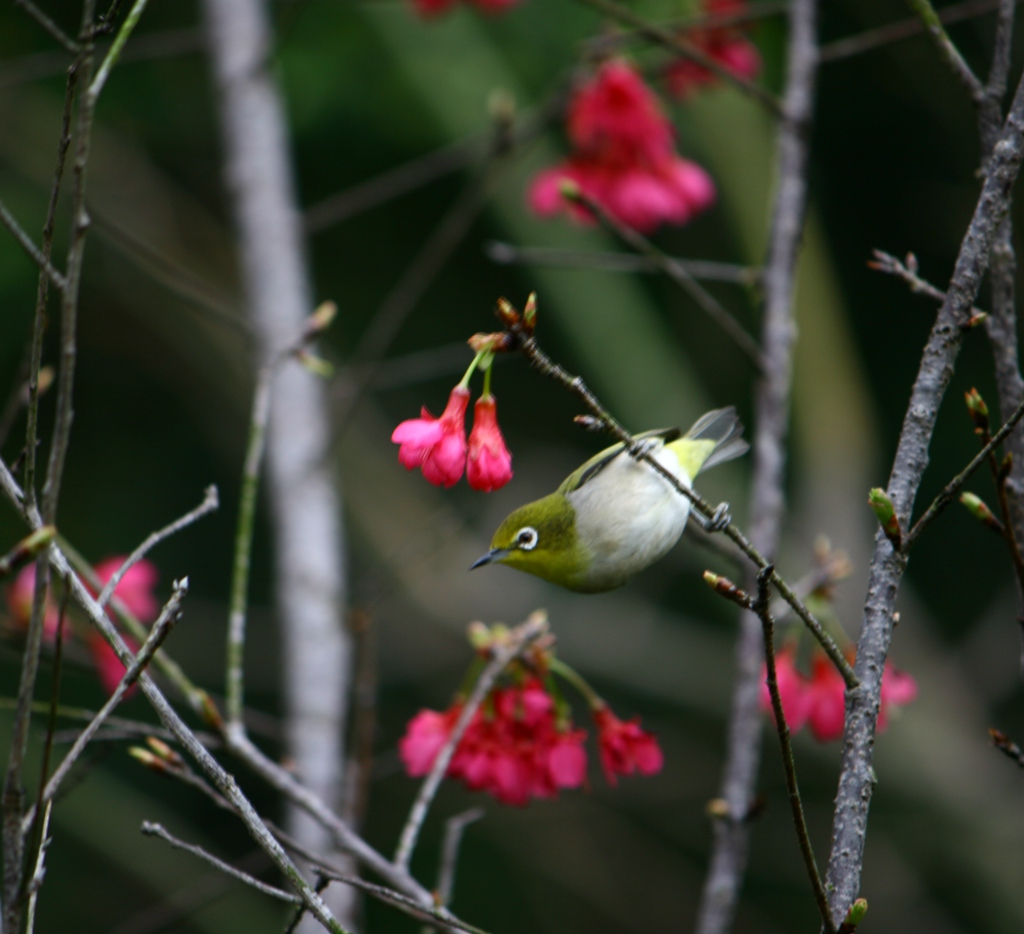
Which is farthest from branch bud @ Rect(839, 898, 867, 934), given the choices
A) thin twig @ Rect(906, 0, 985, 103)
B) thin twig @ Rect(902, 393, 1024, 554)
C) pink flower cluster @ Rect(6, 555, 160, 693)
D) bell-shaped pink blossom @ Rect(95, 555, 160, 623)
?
bell-shaped pink blossom @ Rect(95, 555, 160, 623)

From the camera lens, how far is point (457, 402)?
4.54 ft

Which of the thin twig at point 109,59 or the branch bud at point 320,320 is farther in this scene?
the branch bud at point 320,320

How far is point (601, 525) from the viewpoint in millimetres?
1776

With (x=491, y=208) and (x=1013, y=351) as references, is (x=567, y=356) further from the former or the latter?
(x=1013, y=351)

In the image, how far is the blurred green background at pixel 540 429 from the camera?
482 cm

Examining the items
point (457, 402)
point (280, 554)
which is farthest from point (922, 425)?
point (280, 554)

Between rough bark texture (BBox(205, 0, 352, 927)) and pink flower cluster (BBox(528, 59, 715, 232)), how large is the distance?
0.97m

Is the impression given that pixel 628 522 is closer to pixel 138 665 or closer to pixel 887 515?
pixel 887 515

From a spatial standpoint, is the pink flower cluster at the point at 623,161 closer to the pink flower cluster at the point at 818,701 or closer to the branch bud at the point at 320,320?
the branch bud at the point at 320,320

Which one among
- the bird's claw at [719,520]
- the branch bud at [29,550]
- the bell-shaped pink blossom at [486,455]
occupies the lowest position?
the branch bud at [29,550]

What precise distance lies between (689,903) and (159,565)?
341cm

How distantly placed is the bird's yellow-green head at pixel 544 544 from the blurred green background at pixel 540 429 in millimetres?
2563

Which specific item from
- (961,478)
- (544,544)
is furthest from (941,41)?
(544,544)

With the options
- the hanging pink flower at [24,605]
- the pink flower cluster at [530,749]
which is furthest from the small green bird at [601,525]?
the hanging pink flower at [24,605]
